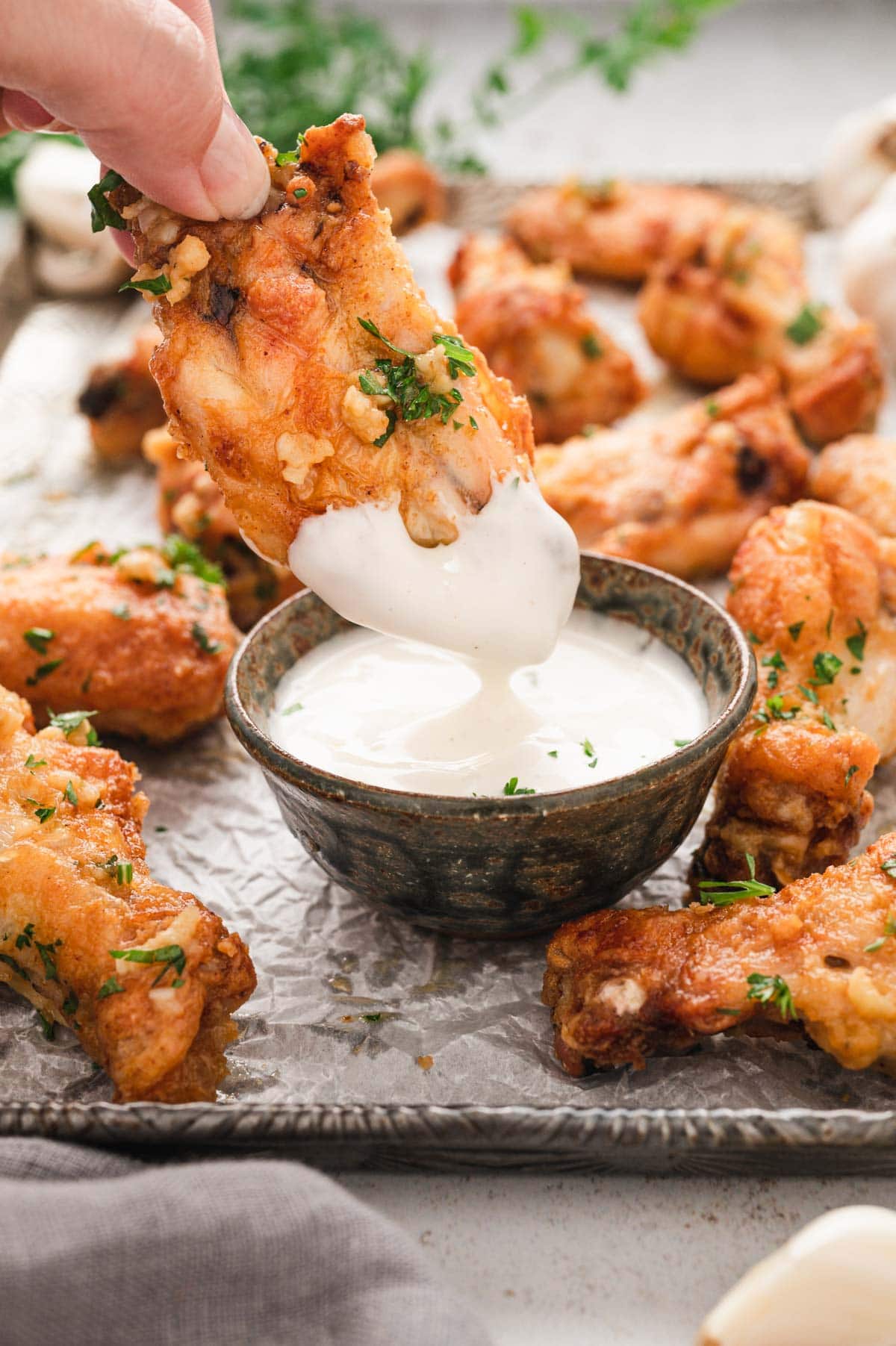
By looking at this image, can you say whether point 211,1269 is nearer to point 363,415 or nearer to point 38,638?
point 363,415

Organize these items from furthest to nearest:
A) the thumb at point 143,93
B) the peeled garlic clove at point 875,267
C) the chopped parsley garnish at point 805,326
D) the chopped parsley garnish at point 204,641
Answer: the peeled garlic clove at point 875,267
the chopped parsley garnish at point 805,326
the chopped parsley garnish at point 204,641
the thumb at point 143,93

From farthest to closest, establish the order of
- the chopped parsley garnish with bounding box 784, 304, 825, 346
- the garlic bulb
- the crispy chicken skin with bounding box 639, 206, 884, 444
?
the garlic bulb, the chopped parsley garnish with bounding box 784, 304, 825, 346, the crispy chicken skin with bounding box 639, 206, 884, 444

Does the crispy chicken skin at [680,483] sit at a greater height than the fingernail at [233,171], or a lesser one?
lesser

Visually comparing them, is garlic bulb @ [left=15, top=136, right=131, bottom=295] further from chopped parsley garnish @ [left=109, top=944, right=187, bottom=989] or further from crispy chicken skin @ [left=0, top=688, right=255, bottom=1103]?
chopped parsley garnish @ [left=109, top=944, right=187, bottom=989]

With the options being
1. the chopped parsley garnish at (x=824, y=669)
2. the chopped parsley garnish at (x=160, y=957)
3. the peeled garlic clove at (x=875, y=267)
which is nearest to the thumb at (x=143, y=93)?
the chopped parsley garnish at (x=160, y=957)

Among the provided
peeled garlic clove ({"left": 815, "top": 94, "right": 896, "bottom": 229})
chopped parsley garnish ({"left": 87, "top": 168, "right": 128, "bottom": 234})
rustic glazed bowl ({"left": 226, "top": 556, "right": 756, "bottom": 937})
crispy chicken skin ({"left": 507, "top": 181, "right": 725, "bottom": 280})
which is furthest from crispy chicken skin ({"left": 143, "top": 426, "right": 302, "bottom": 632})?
peeled garlic clove ({"left": 815, "top": 94, "right": 896, "bottom": 229})

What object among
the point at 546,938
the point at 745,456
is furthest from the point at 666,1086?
the point at 745,456

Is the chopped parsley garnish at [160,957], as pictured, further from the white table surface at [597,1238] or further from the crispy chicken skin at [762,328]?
the crispy chicken skin at [762,328]

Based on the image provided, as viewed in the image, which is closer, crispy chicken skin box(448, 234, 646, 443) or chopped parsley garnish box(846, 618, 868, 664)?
chopped parsley garnish box(846, 618, 868, 664)
